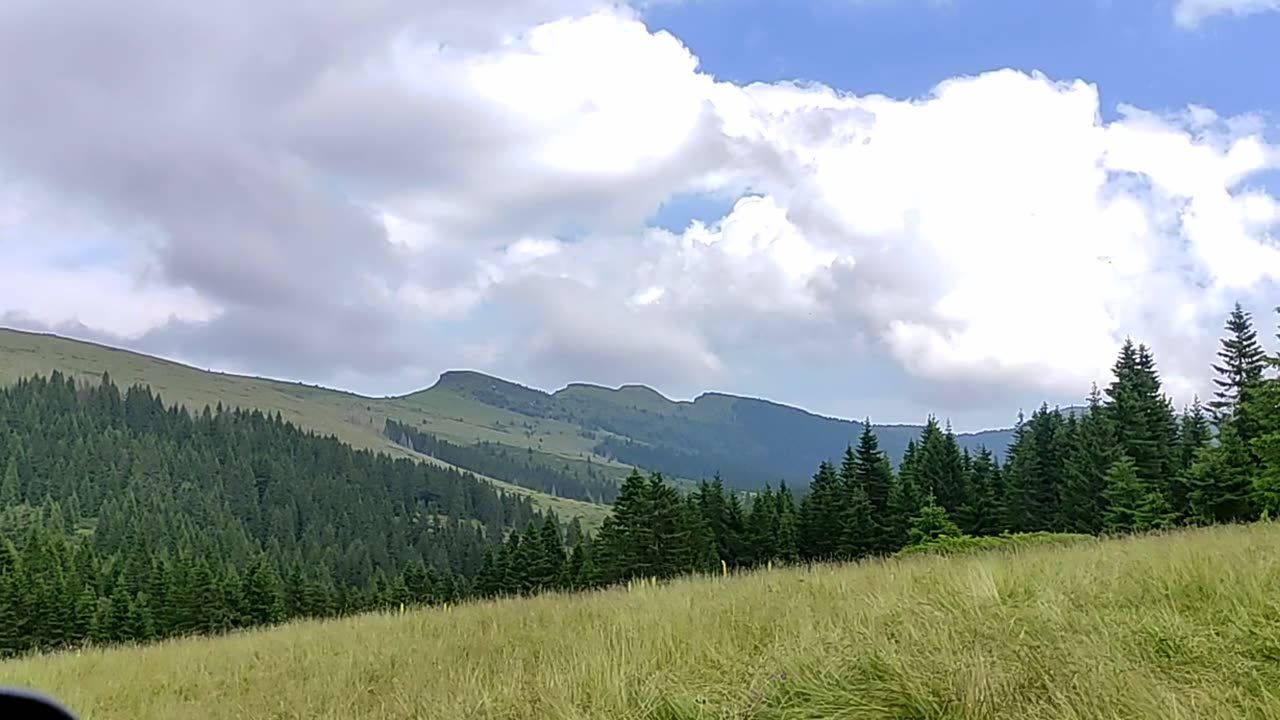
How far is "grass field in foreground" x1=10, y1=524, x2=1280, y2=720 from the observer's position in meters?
4.52

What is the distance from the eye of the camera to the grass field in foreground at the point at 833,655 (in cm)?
452

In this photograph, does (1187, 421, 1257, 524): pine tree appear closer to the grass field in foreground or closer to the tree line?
the tree line

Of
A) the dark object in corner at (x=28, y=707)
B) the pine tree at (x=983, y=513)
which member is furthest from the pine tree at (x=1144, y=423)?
the dark object in corner at (x=28, y=707)

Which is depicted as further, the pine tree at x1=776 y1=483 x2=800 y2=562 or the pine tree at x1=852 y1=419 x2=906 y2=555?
the pine tree at x1=776 y1=483 x2=800 y2=562

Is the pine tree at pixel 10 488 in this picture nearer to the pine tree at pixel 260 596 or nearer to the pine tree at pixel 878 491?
the pine tree at pixel 260 596

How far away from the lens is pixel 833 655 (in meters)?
5.46

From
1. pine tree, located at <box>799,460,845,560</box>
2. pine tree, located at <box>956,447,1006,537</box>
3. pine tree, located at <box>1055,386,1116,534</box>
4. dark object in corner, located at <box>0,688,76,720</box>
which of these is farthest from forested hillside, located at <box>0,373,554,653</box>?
dark object in corner, located at <box>0,688,76,720</box>

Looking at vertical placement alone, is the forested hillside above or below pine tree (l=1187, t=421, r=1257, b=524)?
below

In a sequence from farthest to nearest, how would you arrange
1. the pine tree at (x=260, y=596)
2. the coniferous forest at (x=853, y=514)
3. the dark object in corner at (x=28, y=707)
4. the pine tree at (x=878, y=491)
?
the pine tree at (x=260, y=596) → the pine tree at (x=878, y=491) → the coniferous forest at (x=853, y=514) → the dark object in corner at (x=28, y=707)

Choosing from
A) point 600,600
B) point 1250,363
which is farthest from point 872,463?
point 600,600

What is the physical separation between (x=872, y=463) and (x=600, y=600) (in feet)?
158

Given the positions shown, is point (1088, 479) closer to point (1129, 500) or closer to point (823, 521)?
point (1129, 500)

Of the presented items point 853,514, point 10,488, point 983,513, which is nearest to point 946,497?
point 983,513

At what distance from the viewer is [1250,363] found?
189 ft
